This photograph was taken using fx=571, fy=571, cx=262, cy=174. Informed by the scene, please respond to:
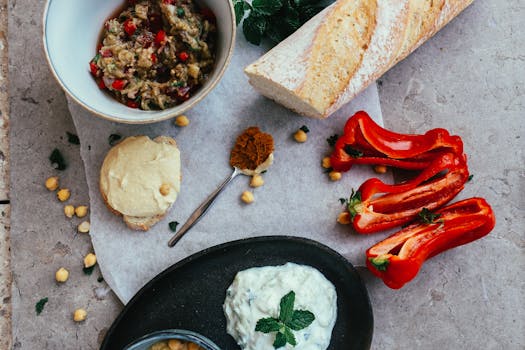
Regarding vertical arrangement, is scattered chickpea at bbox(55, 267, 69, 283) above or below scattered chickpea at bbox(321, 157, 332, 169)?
below

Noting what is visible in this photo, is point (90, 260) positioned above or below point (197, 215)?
below

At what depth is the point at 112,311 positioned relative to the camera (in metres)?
3.46

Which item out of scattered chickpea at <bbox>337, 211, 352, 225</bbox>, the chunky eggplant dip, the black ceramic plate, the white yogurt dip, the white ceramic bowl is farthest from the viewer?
scattered chickpea at <bbox>337, 211, 352, 225</bbox>

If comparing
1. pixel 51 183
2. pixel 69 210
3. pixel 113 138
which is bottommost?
pixel 69 210

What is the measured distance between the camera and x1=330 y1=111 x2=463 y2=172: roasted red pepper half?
11.3ft

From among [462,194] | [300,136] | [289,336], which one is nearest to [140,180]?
[300,136]

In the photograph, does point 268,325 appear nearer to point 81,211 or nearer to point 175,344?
point 175,344

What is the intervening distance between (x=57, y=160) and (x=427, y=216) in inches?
89.0

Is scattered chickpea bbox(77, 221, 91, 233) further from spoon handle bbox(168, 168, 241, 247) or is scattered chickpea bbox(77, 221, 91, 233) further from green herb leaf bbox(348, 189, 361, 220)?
green herb leaf bbox(348, 189, 361, 220)

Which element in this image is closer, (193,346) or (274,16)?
(193,346)

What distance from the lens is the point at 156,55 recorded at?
10.0 feet

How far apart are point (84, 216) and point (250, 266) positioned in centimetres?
106


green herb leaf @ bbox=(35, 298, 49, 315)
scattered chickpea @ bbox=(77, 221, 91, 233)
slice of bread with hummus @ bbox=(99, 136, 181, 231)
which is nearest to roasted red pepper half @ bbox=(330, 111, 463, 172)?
slice of bread with hummus @ bbox=(99, 136, 181, 231)

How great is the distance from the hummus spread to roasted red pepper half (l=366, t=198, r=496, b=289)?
4.13 feet
